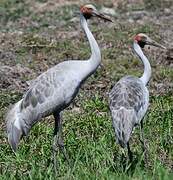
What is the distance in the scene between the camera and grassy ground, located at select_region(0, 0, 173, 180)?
8398 mm

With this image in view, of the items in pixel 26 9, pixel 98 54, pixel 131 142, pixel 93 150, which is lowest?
pixel 26 9

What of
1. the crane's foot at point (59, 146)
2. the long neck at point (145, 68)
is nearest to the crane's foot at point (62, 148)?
the crane's foot at point (59, 146)

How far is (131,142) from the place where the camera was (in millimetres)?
9672

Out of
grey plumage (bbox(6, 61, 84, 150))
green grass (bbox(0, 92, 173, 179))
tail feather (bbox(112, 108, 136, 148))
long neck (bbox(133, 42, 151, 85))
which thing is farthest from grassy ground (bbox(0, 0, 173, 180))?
long neck (bbox(133, 42, 151, 85))

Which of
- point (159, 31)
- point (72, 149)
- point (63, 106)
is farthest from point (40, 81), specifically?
point (159, 31)

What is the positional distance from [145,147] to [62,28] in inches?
284

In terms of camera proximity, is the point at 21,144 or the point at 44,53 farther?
the point at 44,53

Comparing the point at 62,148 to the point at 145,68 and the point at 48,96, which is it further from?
the point at 145,68

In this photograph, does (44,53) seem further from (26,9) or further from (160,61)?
(26,9)

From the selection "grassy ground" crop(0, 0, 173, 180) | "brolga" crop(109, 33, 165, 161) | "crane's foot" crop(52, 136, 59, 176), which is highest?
"brolga" crop(109, 33, 165, 161)

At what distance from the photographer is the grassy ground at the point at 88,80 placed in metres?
8.40

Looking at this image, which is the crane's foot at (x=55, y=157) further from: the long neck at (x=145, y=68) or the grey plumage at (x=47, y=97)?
the long neck at (x=145, y=68)

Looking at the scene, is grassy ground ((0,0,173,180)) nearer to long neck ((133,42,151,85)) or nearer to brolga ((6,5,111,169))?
brolga ((6,5,111,169))

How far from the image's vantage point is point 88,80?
12.5 meters
